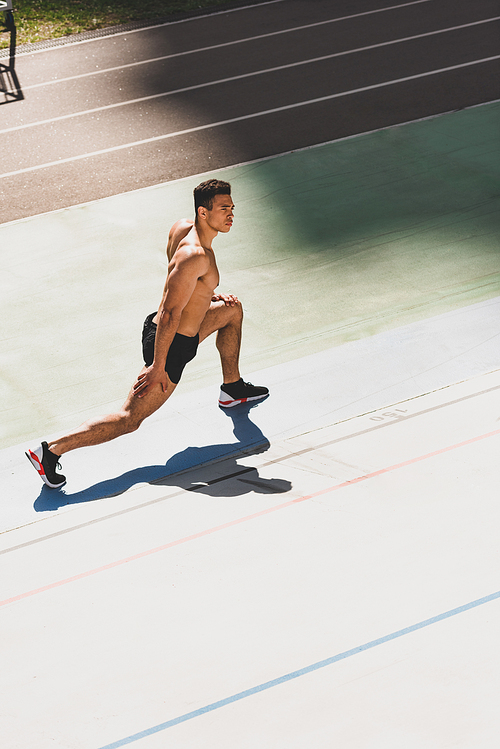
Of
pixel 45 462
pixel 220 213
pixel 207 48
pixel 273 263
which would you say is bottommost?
pixel 273 263

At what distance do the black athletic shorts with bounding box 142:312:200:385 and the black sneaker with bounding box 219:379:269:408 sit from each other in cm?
63

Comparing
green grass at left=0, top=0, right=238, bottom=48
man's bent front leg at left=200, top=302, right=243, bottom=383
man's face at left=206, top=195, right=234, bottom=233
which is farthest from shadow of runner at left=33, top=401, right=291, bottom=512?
green grass at left=0, top=0, right=238, bottom=48

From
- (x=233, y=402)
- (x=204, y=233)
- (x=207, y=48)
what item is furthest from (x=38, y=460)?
(x=207, y=48)

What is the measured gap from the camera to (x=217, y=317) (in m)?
5.10

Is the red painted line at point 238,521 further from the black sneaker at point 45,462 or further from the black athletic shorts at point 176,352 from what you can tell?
the black athletic shorts at point 176,352

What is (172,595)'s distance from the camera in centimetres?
384

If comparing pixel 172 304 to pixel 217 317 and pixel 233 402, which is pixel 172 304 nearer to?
pixel 217 317

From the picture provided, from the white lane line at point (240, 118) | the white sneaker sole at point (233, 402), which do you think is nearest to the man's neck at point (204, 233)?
the white sneaker sole at point (233, 402)

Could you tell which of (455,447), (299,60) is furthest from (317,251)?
(299,60)

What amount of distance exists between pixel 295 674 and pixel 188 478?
169 centimetres

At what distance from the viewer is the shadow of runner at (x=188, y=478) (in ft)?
15.3

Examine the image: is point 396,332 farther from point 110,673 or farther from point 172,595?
point 110,673

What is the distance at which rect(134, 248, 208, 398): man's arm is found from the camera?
4.54 meters

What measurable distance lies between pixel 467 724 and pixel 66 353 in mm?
4179
